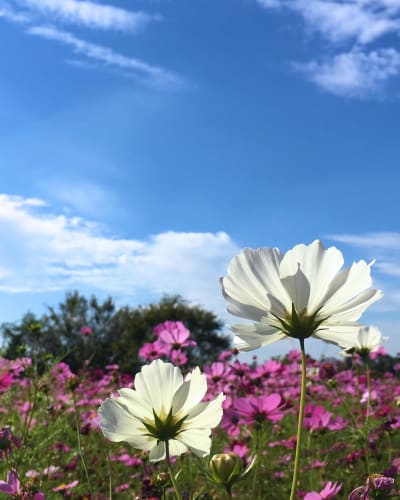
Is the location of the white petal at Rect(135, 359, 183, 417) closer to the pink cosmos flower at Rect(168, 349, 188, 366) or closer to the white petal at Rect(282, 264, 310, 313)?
the white petal at Rect(282, 264, 310, 313)

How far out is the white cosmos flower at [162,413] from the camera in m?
0.75

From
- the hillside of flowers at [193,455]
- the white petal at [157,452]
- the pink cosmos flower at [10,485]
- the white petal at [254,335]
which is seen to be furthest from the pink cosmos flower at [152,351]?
the white petal at [254,335]

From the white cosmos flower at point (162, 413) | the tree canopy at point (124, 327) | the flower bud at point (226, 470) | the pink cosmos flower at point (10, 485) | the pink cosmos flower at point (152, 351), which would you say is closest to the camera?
the flower bud at point (226, 470)

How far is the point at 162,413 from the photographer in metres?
Answer: 0.79

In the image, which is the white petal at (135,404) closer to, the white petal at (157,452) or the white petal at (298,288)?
the white petal at (157,452)

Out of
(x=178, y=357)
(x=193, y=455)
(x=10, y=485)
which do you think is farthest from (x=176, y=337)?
(x=10, y=485)

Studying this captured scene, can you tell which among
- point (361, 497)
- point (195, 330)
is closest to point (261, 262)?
point (361, 497)

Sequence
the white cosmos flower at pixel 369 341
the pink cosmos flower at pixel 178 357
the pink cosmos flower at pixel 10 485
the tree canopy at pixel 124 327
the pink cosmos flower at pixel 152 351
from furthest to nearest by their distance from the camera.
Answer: the tree canopy at pixel 124 327, the pink cosmos flower at pixel 152 351, the white cosmos flower at pixel 369 341, the pink cosmos flower at pixel 178 357, the pink cosmos flower at pixel 10 485

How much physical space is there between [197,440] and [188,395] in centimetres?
6

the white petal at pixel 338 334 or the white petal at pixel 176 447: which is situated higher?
the white petal at pixel 338 334

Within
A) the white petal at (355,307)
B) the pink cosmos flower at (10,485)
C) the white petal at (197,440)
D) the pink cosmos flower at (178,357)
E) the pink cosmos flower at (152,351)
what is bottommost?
the pink cosmos flower at (10,485)

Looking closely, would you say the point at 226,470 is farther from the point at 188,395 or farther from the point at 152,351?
the point at 152,351

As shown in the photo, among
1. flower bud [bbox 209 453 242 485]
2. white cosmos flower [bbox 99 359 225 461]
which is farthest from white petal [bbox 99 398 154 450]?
flower bud [bbox 209 453 242 485]

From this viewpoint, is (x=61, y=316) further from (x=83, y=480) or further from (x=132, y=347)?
(x=83, y=480)
